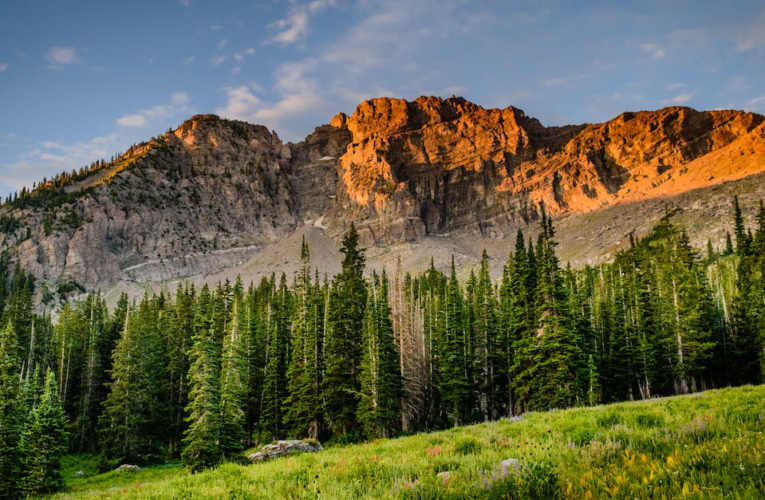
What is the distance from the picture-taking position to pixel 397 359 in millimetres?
43344

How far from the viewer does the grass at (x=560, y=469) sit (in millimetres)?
4414

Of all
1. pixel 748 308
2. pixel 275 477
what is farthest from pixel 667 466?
pixel 748 308

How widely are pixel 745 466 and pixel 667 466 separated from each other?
27.0 inches

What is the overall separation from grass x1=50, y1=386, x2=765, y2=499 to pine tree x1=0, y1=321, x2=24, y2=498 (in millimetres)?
25551

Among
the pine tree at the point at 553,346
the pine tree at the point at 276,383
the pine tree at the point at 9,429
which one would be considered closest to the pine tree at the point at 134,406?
the pine tree at the point at 276,383

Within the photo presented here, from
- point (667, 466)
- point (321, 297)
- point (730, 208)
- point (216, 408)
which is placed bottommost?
point (216, 408)

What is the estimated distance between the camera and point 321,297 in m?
50.8

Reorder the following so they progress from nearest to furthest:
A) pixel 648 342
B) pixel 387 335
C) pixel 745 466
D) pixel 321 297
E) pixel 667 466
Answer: pixel 745 466, pixel 667 466, pixel 387 335, pixel 648 342, pixel 321 297

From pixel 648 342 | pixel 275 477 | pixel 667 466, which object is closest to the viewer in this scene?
pixel 667 466

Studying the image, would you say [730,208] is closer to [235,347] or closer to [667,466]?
[235,347]

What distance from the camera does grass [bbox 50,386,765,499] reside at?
4.41m

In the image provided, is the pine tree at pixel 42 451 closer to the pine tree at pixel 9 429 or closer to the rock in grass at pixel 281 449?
the pine tree at pixel 9 429

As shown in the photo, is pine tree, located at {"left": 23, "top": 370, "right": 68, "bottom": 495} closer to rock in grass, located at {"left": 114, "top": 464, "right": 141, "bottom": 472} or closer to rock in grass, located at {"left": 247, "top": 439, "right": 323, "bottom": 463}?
rock in grass, located at {"left": 114, "top": 464, "right": 141, "bottom": 472}

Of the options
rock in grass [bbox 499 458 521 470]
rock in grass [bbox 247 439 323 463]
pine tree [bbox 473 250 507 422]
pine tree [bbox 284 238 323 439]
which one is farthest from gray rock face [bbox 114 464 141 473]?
rock in grass [bbox 499 458 521 470]
